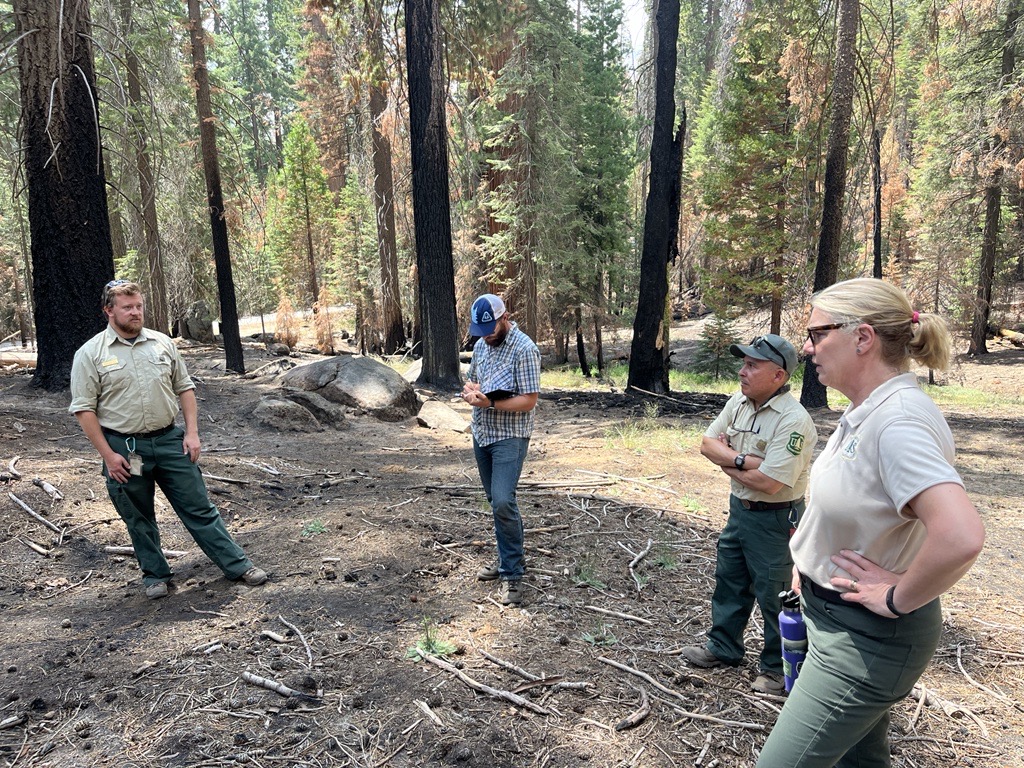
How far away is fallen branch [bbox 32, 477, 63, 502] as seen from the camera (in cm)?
584

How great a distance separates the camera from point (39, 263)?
8.09m

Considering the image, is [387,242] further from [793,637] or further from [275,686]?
[793,637]

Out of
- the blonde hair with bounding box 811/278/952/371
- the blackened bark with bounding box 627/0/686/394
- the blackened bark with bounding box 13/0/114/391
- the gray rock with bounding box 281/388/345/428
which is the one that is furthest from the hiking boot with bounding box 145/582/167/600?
the blackened bark with bounding box 627/0/686/394

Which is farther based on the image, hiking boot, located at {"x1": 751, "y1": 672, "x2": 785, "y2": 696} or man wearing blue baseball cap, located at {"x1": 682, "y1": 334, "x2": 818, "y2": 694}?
hiking boot, located at {"x1": 751, "y1": 672, "x2": 785, "y2": 696}

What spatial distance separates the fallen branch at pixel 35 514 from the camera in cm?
541

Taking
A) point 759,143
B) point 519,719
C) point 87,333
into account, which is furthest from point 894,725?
point 759,143

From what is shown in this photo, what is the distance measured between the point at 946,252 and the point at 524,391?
24.9 m

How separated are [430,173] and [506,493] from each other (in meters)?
8.97

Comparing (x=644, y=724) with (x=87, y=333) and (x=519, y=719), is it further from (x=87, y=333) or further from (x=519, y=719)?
(x=87, y=333)

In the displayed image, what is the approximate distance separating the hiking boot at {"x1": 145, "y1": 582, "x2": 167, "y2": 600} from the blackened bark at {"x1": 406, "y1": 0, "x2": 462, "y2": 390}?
26.7 ft

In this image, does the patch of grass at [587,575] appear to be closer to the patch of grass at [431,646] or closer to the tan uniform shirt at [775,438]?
the patch of grass at [431,646]

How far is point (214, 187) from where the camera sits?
15.4 metres

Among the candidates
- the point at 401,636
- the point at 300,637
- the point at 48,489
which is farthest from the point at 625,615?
the point at 48,489

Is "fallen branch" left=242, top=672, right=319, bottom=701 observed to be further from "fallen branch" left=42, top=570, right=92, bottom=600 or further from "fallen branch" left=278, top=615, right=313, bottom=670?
"fallen branch" left=42, top=570, right=92, bottom=600
